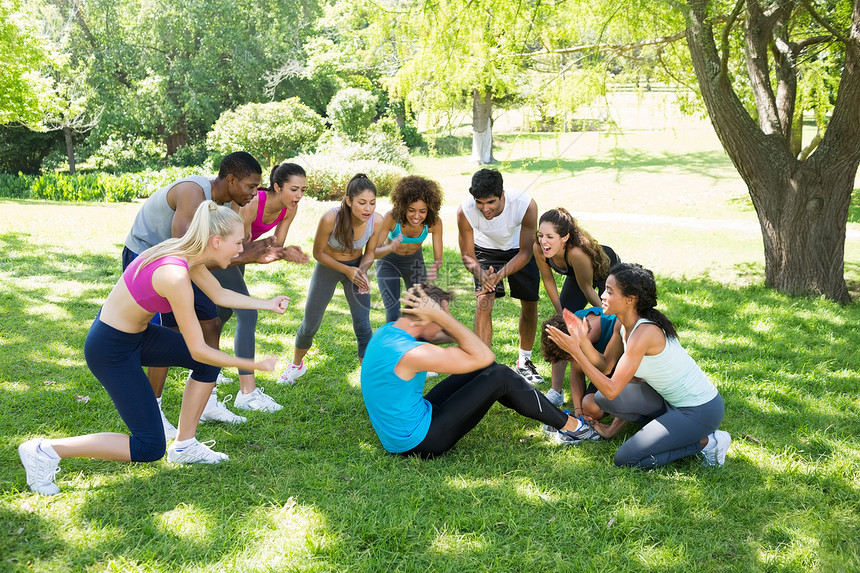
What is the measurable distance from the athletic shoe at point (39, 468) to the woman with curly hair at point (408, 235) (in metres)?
2.49

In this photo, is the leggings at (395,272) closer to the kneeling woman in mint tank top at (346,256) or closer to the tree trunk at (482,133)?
the kneeling woman in mint tank top at (346,256)

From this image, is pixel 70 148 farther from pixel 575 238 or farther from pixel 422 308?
pixel 422 308

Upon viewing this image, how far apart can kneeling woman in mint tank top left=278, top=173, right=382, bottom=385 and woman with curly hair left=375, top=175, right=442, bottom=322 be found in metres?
0.15

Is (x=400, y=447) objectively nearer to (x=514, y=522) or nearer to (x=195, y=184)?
(x=514, y=522)

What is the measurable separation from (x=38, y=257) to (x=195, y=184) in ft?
20.7

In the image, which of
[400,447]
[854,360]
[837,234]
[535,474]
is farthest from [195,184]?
[837,234]

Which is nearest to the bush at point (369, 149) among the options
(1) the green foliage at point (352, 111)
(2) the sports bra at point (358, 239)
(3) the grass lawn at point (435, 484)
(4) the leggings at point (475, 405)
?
(1) the green foliage at point (352, 111)

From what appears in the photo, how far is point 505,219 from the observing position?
5.01 metres

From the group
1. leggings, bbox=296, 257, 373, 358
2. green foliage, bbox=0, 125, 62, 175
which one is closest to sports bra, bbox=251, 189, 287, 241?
leggings, bbox=296, 257, 373, 358

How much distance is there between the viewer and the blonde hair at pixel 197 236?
10.6ft

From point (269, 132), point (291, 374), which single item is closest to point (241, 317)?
point (291, 374)

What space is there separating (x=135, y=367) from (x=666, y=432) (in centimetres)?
279

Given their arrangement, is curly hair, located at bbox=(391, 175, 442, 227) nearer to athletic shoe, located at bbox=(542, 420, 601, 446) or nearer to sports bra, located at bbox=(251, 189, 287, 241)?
sports bra, located at bbox=(251, 189, 287, 241)

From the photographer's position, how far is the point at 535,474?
3.64 metres
